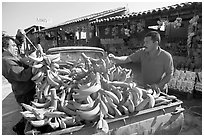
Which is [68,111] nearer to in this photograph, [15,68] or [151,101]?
[151,101]

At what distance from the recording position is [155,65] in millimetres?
3023

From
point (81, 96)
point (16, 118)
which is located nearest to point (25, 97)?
point (16, 118)

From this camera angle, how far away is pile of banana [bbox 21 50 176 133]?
178 centimetres

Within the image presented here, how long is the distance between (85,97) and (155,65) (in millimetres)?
1710

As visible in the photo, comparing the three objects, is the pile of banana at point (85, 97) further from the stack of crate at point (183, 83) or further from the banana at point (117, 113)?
the stack of crate at point (183, 83)

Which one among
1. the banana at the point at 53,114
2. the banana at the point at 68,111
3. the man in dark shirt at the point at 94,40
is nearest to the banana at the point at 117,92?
the banana at the point at 68,111

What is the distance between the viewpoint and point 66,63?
306cm

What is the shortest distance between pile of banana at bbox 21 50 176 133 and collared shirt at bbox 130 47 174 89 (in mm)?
635

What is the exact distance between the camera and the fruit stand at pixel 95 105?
1779 millimetres

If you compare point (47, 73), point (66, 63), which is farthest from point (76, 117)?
point (66, 63)

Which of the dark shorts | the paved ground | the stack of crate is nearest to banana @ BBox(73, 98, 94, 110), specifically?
the dark shorts

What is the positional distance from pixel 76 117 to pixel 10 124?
9.73 ft

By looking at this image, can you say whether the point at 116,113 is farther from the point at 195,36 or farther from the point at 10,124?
the point at 195,36

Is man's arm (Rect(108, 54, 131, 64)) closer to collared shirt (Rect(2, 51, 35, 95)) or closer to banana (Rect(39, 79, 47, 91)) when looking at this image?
banana (Rect(39, 79, 47, 91))
